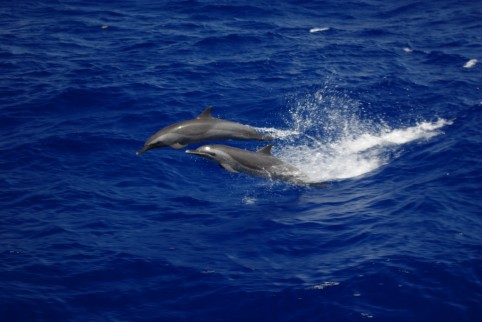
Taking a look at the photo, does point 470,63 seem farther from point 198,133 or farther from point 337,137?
point 198,133

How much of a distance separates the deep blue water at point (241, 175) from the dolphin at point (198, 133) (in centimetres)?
191

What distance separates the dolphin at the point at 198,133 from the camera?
15.9m

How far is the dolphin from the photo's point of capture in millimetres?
15930

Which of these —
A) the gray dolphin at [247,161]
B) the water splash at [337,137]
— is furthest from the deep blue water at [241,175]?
the gray dolphin at [247,161]

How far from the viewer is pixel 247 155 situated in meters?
15.9

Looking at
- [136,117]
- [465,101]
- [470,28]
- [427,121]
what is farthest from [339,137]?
[470,28]

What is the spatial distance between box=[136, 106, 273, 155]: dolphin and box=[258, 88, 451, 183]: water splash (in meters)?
2.43

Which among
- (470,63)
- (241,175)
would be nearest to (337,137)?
(241,175)

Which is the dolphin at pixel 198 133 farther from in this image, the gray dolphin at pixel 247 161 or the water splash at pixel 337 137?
the water splash at pixel 337 137

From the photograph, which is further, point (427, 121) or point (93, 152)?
point (427, 121)

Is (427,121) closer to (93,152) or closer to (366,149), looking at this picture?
(366,149)

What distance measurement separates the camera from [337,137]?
20.5 meters

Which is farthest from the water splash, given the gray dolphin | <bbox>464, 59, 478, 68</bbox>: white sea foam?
<bbox>464, 59, 478, 68</bbox>: white sea foam

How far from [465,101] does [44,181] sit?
1413 centimetres
